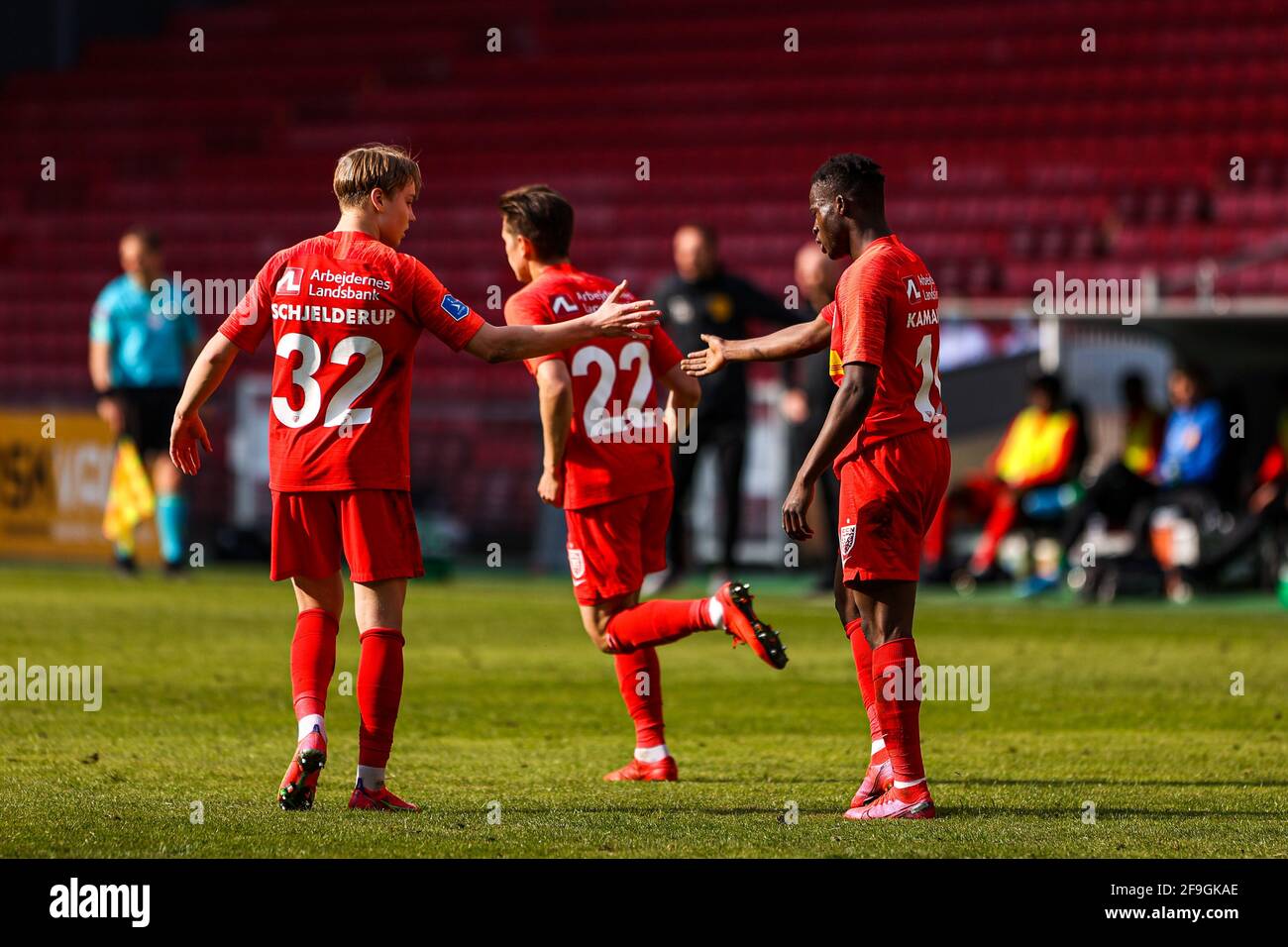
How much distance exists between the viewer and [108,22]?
31297mm

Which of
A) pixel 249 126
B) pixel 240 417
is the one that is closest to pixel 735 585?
pixel 240 417

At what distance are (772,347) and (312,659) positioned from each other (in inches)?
64.9

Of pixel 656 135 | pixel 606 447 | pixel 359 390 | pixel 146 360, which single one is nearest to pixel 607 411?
pixel 606 447

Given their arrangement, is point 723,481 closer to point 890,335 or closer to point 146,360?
point 146,360

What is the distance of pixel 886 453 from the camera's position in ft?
18.3

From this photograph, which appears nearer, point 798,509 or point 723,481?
point 798,509

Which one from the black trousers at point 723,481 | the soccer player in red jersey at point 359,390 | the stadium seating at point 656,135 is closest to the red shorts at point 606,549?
the soccer player in red jersey at point 359,390

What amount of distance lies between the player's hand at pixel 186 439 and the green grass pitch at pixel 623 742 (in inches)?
38.3

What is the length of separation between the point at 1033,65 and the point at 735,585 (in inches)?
803

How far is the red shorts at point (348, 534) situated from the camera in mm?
5609

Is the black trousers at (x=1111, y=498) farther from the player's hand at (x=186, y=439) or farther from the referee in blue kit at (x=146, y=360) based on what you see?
the player's hand at (x=186, y=439)

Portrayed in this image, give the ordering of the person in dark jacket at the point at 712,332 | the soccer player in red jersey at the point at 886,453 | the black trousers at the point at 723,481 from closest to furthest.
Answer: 1. the soccer player in red jersey at the point at 886,453
2. the person in dark jacket at the point at 712,332
3. the black trousers at the point at 723,481

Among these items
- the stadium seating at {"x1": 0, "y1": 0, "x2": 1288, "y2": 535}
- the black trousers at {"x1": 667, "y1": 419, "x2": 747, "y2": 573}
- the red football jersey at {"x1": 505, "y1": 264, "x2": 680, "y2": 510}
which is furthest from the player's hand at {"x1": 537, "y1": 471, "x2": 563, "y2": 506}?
the stadium seating at {"x1": 0, "y1": 0, "x2": 1288, "y2": 535}
